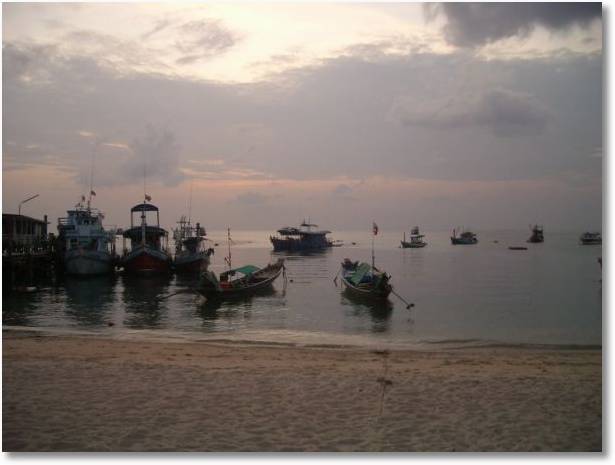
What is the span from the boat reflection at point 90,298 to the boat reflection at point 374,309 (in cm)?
1031

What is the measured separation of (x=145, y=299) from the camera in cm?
2703

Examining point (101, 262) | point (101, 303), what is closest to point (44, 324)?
point (101, 303)

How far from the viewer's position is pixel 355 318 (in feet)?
67.6

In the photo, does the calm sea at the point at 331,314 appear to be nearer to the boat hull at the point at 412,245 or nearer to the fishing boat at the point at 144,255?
the fishing boat at the point at 144,255

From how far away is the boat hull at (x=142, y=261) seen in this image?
131 feet

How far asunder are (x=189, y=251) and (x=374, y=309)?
2692 cm

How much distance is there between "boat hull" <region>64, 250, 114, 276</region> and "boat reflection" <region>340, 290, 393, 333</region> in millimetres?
21622

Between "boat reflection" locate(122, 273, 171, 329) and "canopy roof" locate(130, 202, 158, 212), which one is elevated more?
"canopy roof" locate(130, 202, 158, 212)

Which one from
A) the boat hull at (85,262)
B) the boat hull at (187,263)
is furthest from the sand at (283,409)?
the boat hull at (187,263)

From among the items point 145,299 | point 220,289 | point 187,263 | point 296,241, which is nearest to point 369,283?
point 220,289

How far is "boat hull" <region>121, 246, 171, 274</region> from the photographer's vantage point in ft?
131

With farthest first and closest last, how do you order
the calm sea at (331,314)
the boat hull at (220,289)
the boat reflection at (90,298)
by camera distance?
1. the boat hull at (220,289)
2. the boat reflection at (90,298)
3. the calm sea at (331,314)

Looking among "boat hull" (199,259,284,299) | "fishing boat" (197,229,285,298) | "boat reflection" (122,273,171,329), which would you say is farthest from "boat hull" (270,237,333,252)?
"boat hull" (199,259,284,299)

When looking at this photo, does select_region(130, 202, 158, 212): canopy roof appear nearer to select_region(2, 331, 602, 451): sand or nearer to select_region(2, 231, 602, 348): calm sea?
select_region(2, 231, 602, 348): calm sea
